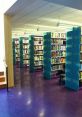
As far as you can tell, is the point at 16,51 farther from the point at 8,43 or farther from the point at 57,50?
the point at 8,43

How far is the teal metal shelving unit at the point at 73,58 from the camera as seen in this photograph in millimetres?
6020

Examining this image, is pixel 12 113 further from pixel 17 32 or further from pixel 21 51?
pixel 17 32

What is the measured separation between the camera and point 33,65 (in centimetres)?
992

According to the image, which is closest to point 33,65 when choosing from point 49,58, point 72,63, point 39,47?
point 39,47

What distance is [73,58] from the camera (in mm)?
6199

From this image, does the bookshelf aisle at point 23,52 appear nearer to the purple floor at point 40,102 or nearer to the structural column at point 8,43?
the structural column at point 8,43

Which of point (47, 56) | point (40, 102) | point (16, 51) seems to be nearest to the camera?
point (40, 102)

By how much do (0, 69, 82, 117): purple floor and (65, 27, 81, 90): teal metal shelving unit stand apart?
0.35m

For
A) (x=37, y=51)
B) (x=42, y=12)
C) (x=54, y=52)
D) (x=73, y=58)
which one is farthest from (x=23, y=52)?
(x=73, y=58)

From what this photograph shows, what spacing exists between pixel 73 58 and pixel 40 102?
2.20m

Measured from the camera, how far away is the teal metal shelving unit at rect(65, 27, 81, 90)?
19.7 feet

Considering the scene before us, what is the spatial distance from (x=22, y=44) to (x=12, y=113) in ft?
26.4

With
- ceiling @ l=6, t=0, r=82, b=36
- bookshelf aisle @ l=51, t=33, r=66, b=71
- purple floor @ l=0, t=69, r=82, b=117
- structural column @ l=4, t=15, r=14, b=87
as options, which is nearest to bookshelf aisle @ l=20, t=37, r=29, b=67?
ceiling @ l=6, t=0, r=82, b=36

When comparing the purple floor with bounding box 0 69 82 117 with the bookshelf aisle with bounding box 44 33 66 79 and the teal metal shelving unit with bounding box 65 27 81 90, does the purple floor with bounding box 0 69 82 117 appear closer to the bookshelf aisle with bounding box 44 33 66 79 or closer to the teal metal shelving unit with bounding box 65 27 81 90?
the teal metal shelving unit with bounding box 65 27 81 90
